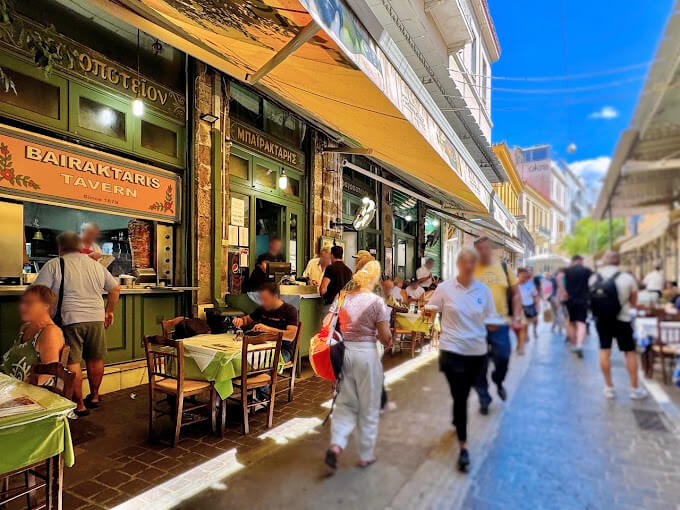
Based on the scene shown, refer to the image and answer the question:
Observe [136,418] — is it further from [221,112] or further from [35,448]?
[221,112]

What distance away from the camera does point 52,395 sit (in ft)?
5.92

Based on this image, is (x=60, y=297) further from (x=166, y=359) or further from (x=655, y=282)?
(x=655, y=282)

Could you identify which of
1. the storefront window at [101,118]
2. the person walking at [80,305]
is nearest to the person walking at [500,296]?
the person walking at [80,305]

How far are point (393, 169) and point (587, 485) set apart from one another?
65.9 inches

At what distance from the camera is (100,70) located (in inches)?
159

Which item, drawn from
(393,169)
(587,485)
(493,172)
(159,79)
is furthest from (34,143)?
(587,485)

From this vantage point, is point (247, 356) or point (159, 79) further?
point (159, 79)

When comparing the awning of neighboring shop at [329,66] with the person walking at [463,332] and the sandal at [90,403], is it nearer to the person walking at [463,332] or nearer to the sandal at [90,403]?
the person walking at [463,332]

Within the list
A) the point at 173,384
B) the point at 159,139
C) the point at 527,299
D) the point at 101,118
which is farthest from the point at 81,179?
the point at 527,299

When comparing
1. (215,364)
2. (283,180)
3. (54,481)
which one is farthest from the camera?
(283,180)

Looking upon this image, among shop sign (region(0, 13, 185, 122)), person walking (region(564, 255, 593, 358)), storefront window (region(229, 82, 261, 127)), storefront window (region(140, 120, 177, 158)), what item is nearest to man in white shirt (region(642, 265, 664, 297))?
person walking (region(564, 255, 593, 358))

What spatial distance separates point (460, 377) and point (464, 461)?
0.57 feet

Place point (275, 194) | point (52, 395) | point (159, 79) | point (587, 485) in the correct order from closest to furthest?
→ 1. point (587, 485)
2. point (52, 395)
3. point (159, 79)
4. point (275, 194)

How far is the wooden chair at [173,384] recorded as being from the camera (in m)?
2.72
